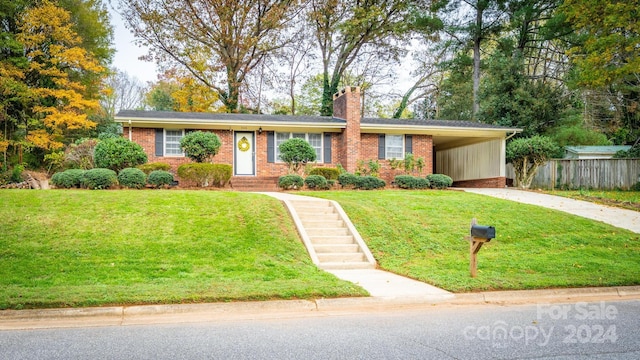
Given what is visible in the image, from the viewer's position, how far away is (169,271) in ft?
25.4

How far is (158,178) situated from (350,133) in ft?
28.8

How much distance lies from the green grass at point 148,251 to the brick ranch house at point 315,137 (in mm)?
7431

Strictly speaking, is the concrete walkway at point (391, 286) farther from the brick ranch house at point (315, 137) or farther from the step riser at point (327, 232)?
the brick ranch house at point (315, 137)

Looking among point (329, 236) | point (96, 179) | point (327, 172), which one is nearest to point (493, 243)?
point (329, 236)

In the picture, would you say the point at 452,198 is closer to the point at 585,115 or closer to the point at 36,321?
the point at 36,321

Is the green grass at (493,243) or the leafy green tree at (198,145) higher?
the leafy green tree at (198,145)

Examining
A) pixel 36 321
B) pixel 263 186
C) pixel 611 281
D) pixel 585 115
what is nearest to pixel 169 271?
pixel 36 321

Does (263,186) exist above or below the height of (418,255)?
above

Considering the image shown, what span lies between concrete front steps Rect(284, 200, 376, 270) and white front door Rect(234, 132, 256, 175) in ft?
26.3

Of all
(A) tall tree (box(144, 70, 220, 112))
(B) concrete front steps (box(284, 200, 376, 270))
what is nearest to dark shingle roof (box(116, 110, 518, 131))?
(B) concrete front steps (box(284, 200, 376, 270))

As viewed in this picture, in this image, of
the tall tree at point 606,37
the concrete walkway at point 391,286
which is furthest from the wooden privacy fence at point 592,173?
the concrete walkway at point 391,286

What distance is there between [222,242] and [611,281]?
7.18 metres

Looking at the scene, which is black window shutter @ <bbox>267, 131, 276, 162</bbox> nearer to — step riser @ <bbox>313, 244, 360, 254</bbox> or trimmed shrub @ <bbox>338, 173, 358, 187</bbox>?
trimmed shrub @ <bbox>338, 173, 358, 187</bbox>

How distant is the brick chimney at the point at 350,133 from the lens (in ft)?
66.3
